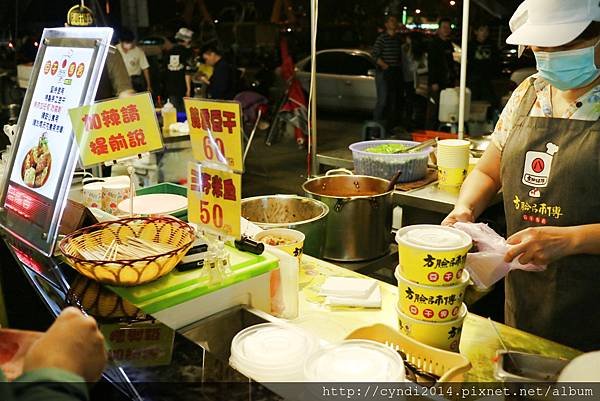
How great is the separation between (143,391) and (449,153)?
Result: 94.3 inches

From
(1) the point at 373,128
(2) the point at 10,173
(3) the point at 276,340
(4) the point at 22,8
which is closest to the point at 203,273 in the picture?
(3) the point at 276,340

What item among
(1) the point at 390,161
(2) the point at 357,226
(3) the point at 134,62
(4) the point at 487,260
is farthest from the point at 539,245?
(3) the point at 134,62

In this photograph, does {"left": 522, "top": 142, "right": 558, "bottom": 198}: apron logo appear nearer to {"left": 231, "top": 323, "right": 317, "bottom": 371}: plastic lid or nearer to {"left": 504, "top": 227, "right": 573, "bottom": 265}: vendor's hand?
{"left": 504, "top": 227, "right": 573, "bottom": 265}: vendor's hand

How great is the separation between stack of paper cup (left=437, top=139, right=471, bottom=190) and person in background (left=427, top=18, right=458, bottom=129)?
6834 mm

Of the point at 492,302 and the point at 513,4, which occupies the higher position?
the point at 513,4

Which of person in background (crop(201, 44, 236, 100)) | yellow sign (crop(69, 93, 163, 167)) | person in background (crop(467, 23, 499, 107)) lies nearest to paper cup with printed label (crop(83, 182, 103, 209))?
yellow sign (crop(69, 93, 163, 167))

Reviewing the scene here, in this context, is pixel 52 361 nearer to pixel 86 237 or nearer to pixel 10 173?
pixel 86 237

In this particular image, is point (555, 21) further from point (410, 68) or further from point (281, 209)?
point (410, 68)

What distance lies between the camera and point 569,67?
1930mm

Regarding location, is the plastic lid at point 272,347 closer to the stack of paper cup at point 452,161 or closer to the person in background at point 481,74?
the stack of paper cup at point 452,161

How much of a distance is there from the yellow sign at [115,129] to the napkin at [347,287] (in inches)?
29.8

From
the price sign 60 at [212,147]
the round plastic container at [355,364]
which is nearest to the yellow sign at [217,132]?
the price sign 60 at [212,147]

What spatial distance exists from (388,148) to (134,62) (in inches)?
245

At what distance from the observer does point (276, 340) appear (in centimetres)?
138
